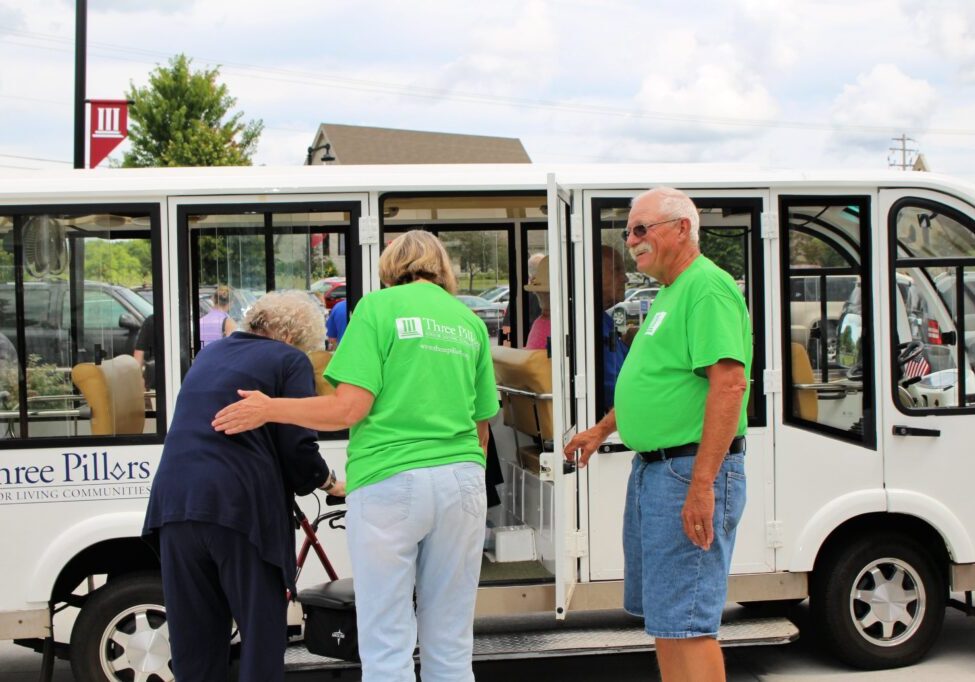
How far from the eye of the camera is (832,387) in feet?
16.1

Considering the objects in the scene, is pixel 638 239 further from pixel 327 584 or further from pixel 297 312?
pixel 327 584

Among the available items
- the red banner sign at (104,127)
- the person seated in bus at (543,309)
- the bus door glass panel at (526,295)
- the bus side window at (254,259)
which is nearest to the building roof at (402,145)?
the red banner sign at (104,127)

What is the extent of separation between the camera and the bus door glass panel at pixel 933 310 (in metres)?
4.80

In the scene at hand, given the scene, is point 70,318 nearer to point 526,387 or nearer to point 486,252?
point 526,387

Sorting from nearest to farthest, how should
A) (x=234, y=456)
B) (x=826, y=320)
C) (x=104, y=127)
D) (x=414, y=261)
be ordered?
(x=234, y=456)
(x=414, y=261)
(x=826, y=320)
(x=104, y=127)

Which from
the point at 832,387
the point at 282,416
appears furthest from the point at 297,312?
the point at 832,387

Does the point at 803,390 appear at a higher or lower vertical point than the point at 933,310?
lower

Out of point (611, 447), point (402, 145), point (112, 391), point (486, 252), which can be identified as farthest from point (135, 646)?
point (402, 145)

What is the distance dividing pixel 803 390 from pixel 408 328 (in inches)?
93.0

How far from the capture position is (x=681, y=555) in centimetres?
333

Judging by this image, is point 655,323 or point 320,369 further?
point 320,369

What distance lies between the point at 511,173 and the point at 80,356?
6.74 ft

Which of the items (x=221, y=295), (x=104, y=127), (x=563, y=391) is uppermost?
(x=104, y=127)

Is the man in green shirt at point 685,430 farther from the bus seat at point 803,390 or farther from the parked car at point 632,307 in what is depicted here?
the bus seat at point 803,390
